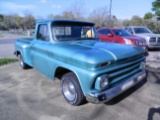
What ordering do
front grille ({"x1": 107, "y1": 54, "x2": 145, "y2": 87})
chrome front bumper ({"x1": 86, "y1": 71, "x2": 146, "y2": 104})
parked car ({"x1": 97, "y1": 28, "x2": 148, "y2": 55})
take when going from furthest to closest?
parked car ({"x1": 97, "y1": 28, "x2": 148, "y2": 55}) → front grille ({"x1": 107, "y1": 54, "x2": 145, "y2": 87}) → chrome front bumper ({"x1": 86, "y1": 71, "x2": 146, "y2": 104})

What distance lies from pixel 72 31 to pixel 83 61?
1792mm

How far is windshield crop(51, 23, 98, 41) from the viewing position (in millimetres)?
4234

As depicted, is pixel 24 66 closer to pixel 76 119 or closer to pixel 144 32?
pixel 76 119

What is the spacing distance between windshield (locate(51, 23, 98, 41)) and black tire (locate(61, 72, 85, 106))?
3.72 feet

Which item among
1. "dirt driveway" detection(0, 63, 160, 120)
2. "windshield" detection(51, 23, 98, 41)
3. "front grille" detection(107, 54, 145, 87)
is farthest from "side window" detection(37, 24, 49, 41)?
"front grille" detection(107, 54, 145, 87)

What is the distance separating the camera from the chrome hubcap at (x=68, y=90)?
3.71 meters

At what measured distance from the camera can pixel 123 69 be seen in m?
3.44

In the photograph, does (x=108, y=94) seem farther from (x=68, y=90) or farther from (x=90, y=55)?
(x=68, y=90)

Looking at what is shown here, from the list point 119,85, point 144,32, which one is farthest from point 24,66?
point 144,32

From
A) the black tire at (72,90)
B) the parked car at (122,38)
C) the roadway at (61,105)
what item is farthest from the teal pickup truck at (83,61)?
the parked car at (122,38)

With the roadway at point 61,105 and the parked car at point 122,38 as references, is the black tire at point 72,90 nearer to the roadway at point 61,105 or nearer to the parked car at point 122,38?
the roadway at point 61,105

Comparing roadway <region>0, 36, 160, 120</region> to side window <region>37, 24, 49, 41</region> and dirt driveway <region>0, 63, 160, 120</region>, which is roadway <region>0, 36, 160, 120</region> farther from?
side window <region>37, 24, 49, 41</region>

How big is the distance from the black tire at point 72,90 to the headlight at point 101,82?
52 centimetres

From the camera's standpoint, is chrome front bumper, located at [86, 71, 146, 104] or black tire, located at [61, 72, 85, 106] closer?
chrome front bumper, located at [86, 71, 146, 104]
